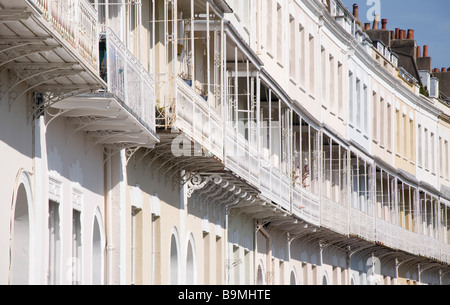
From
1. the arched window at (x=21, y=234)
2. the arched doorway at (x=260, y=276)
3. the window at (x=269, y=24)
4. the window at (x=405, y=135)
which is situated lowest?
the arched window at (x=21, y=234)

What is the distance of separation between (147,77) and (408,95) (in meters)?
34.1

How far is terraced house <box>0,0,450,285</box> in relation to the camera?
52.7 ft

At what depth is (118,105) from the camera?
17.6m

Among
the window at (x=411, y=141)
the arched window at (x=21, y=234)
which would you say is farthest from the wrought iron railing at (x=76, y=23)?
the window at (x=411, y=141)

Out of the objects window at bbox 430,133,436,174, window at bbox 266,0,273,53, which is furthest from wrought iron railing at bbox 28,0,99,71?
window at bbox 430,133,436,174

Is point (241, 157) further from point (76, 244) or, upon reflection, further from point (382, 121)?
point (382, 121)

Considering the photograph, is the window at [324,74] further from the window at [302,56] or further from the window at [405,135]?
the window at [405,135]

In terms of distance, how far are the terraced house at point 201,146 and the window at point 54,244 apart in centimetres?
3

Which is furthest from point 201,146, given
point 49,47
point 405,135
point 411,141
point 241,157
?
point 411,141

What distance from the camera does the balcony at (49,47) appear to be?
45.0 feet

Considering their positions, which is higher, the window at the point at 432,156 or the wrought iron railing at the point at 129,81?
the window at the point at 432,156

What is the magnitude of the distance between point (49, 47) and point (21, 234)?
2.68 metres

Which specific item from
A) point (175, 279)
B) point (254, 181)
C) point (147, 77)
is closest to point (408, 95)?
point (254, 181)

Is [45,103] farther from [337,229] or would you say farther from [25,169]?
[337,229]
